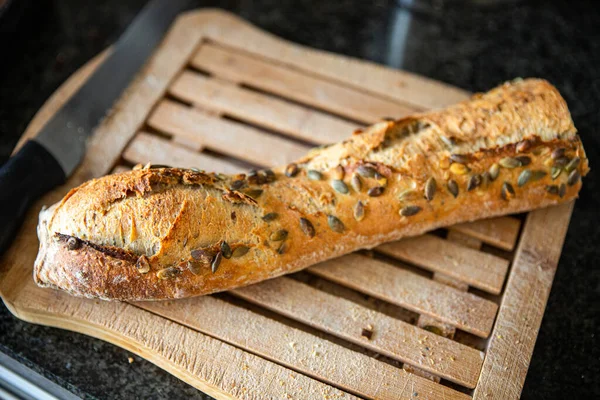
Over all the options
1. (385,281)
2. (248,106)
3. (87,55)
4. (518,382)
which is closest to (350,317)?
(385,281)

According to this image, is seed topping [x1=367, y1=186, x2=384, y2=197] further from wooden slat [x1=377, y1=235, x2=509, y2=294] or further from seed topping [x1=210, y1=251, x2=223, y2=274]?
seed topping [x1=210, y1=251, x2=223, y2=274]

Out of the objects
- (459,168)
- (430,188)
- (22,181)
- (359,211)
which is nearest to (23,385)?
(22,181)

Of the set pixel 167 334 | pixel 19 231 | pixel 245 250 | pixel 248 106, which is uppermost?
pixel 248 106

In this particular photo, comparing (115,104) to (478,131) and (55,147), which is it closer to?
(55,147)

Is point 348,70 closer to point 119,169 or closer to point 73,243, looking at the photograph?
point 119,169

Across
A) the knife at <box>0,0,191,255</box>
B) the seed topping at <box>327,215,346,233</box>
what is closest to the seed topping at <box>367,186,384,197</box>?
the seed topping at <box>327,215,346,233</box>

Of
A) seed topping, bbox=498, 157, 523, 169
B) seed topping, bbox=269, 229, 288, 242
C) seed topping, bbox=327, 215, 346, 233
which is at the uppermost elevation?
seed topping, bbox=498, 157, 523, 169
